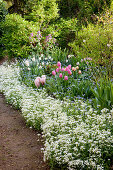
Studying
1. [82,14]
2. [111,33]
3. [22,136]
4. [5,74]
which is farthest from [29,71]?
[82,14]

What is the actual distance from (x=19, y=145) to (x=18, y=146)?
5cm

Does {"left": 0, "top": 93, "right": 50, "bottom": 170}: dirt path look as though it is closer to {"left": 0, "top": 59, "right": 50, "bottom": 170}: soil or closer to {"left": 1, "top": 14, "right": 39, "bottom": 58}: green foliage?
{"left": 0, "top": 59, "right": 50, "bottom": 170}: soil

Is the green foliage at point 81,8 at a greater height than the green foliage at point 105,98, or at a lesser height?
greater

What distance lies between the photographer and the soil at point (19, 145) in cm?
405

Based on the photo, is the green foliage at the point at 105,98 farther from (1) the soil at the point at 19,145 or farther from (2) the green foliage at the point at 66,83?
(1) the soil at the point at 19,145

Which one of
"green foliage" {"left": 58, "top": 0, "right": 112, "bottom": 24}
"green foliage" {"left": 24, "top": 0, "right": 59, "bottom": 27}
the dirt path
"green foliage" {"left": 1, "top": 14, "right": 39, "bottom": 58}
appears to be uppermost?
"green foliage" {"left": 58, "top": 0, "right": 112, "bottom": 24}

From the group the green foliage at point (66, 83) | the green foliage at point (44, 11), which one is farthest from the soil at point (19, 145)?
the green foliage at point (44, 11)

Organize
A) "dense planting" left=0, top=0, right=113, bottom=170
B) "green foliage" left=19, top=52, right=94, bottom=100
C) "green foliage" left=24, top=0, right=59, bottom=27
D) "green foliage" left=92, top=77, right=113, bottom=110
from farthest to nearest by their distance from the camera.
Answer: "green foliage" left=24, top=0, right=59, bottom=27, "green foliage" left=19, top=52, right=94, bottom=100, "green foliage" left=92, top=77, right=113, bottom=110, "dense planting" left=0, top=0, right=113, bottom=170

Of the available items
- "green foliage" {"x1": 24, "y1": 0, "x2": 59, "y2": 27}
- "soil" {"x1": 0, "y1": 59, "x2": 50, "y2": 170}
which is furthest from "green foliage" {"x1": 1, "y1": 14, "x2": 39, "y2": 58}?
"soil" {"x1": 0, "y1": 59, "x2": 50, "y2": 170}

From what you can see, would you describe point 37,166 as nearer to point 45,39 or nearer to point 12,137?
point 12,137

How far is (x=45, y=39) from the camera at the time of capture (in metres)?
11.9

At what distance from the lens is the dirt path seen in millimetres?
4051

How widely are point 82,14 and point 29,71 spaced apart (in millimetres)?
8113

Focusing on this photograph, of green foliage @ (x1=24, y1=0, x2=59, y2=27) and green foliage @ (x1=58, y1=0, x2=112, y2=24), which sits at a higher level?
green foliage @ (x1=58, y1=0, x2=112, y2=24)
